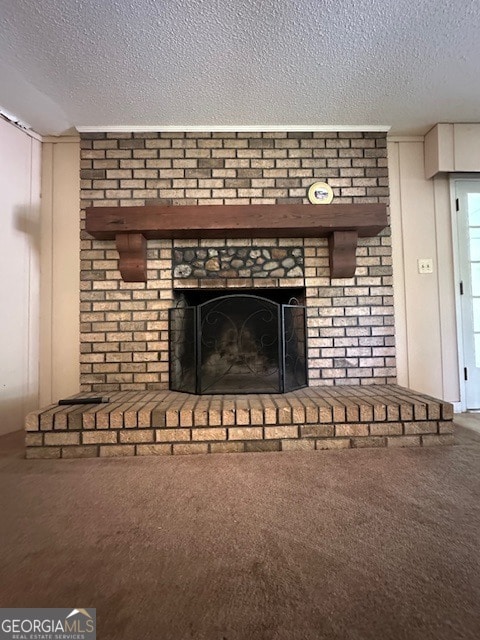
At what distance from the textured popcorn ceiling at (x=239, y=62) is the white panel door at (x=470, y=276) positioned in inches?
21.4

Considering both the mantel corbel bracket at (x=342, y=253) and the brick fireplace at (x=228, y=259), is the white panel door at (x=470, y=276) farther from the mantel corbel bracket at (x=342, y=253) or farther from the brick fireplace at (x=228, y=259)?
the mantel corbel bracket at (x=342, y=253)

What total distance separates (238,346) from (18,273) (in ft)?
5.54

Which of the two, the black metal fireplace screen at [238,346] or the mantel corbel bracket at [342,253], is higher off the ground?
the mantel corbel bracket at [342,253]

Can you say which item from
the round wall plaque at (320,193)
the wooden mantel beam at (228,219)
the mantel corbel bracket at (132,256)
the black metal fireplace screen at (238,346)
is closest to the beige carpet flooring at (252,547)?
the black metal fireplace screen at (238,346)

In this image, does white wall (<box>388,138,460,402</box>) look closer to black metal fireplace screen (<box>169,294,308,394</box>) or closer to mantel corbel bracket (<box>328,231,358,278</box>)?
mantel corbel bracket (<box>328,231,358,278</box>)

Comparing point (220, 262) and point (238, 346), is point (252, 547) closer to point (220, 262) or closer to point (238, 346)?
point (238, 346)

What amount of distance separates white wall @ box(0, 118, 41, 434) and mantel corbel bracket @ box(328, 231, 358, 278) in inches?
86.7

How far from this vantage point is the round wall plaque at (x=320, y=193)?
2152 mm

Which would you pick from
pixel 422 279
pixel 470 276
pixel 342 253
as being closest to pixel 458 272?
pixel 470 276

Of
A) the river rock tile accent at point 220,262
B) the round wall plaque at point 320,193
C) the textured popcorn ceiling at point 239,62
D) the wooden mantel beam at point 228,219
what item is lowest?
the river rock tile accent at point 220,262

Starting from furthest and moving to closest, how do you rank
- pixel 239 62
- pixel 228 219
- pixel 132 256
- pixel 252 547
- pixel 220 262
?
pixel 220 262 < pixel 132 256 < pixel 228 219 < pixel 239 62 < pixel 252 547

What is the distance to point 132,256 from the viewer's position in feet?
6.61

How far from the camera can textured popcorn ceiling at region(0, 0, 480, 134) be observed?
1.32m

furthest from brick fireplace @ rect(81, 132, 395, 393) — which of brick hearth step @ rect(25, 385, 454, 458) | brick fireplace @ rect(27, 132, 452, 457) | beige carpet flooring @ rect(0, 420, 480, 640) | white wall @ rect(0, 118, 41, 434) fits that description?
beige carpet flooring @ rect(0, 420, 480, 640)
